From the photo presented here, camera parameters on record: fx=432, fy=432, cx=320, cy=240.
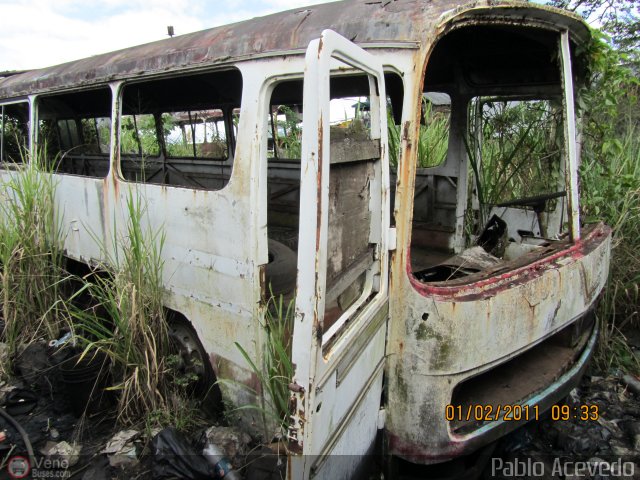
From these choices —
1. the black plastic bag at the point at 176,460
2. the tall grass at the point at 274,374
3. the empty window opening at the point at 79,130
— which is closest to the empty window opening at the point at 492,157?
the tall grass at the point at 274,374

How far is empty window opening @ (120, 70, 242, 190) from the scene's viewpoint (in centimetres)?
422

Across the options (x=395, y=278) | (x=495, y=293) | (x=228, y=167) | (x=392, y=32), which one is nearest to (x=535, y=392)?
(x=495, y=293)

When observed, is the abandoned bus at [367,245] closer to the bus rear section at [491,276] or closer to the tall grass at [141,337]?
the bus rear section at [491,276]

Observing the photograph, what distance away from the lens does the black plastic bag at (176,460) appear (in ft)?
7.03

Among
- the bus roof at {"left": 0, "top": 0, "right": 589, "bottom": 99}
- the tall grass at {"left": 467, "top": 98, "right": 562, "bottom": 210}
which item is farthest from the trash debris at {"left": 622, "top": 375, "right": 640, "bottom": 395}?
the bus roof at {"left": 0, "top": 0, "right": 589, "bottom": 99}

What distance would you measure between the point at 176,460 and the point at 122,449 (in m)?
0.41

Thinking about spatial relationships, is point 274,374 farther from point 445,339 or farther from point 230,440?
point 445,339

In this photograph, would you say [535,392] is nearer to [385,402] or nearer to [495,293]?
[495,293]

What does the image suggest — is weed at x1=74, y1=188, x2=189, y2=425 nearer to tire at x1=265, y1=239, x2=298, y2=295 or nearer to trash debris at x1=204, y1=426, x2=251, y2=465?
trash debris at x1=204, y1=426, x2=251, y2=465

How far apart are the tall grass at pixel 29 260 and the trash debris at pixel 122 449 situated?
110 centimetres

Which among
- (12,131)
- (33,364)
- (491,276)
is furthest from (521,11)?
(12,131)

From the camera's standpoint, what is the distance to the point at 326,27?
1.95m

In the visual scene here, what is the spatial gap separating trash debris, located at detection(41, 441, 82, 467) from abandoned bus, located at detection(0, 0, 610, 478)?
2.74ft

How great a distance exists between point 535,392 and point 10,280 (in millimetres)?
3491
